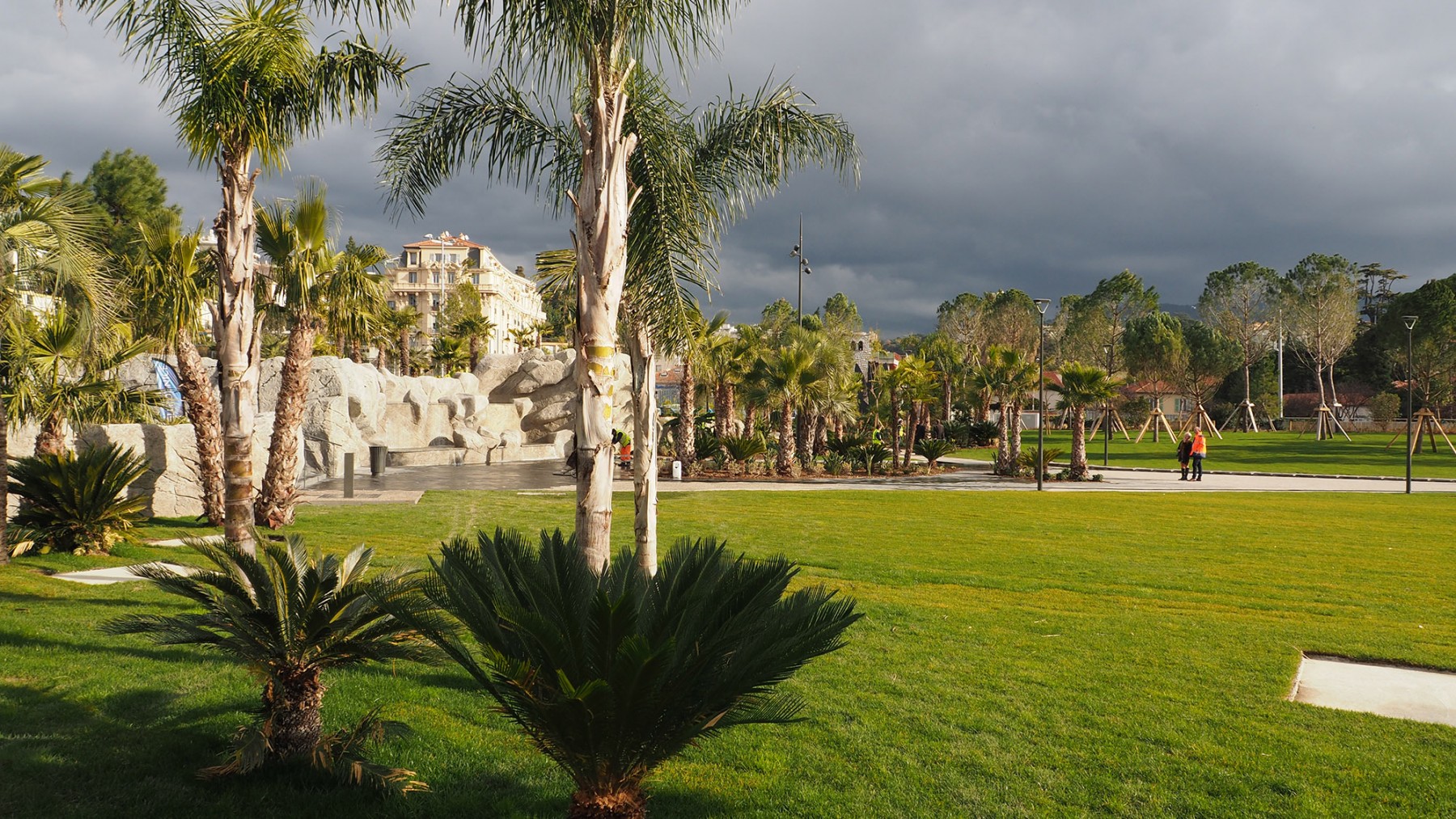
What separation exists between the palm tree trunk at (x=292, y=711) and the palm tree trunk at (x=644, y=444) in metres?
3.33

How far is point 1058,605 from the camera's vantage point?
912 centimetres

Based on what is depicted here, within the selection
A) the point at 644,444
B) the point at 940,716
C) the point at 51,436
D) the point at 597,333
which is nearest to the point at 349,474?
the point at 51,436

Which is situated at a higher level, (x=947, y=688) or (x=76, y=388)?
(x=76, y=388)

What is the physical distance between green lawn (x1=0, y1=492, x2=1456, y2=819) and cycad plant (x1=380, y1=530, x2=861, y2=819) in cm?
74

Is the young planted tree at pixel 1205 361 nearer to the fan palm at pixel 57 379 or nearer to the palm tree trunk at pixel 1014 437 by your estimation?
the palm tree trunk at pixel 1014 437

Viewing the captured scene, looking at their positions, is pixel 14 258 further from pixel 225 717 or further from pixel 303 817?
pixel 303 817

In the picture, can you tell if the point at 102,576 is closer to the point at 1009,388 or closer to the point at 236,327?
the point at 236,327

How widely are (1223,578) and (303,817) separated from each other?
10.7 m

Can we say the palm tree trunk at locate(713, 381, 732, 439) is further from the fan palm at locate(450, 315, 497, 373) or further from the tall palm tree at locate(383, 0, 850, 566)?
the fan palm at locate(450, 315, 497, 373)

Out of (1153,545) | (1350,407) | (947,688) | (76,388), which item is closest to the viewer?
(947,688)

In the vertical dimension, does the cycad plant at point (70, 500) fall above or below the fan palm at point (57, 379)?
below

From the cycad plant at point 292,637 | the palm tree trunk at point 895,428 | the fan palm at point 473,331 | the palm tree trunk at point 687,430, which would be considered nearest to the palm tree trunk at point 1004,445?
the palm tree trunk at point 895,428

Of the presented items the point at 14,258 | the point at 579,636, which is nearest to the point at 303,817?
the point at 579,636

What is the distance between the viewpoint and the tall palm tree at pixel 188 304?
433 inches
